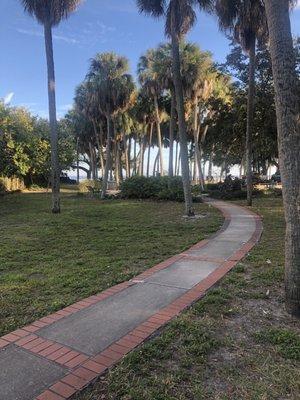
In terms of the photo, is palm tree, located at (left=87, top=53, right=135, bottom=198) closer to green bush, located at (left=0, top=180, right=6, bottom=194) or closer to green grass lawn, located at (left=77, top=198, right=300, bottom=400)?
green bush, located at (left=0, top=180, right=6, bottom=194)

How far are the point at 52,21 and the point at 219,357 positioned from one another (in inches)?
591

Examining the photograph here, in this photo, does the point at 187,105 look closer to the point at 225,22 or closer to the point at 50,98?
the point at 225,22

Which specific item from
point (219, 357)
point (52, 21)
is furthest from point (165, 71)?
point (219, 357)

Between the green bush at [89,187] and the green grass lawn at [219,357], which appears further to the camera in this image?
the green bush at [89,187]

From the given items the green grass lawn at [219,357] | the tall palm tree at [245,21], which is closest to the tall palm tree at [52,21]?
the tall palm tree at [245,21]

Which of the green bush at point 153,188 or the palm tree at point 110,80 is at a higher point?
the palm tree at point 110,80

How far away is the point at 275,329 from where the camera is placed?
4.06m

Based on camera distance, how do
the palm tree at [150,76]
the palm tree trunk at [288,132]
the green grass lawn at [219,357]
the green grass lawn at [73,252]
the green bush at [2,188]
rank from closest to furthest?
the green grass lawn at [219,357] → the palm tree trunk at [288,132] → the green grass lawn at [73,252] → the palm tree at [150,76] → the green bush at [2,188]

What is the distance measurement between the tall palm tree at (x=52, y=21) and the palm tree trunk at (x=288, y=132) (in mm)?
12124

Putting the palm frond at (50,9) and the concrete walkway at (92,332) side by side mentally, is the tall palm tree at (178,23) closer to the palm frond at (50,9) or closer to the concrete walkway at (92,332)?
the palm frond at (50,9)

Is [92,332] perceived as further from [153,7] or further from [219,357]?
[153,7]

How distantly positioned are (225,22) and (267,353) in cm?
1557

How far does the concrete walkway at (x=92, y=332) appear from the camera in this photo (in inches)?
122

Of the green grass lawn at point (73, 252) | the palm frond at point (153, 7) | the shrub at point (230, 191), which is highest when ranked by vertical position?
the palm frond at point (153, 7)
